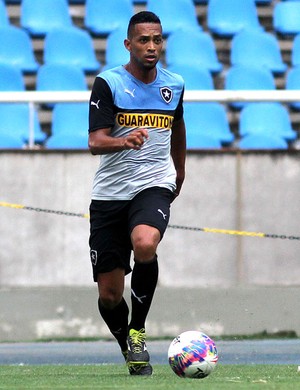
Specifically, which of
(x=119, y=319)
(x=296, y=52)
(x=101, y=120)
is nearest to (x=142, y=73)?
(x=101, y=120)

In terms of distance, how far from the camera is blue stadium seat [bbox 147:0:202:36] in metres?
15.6

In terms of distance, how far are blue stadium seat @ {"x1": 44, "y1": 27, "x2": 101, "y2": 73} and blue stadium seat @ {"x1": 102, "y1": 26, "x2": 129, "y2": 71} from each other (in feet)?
0.65

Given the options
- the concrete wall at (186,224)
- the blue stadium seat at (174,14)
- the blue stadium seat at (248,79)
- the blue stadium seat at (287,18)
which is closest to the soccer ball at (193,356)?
the concrete wall at (186,224)

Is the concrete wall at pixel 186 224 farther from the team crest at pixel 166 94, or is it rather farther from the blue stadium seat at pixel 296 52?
the team crest at pixel 166 94

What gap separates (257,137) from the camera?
1262cm

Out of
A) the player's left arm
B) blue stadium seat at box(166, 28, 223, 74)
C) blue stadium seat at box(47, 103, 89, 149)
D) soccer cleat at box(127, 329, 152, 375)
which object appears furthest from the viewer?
blue stadium seat at box(166, 28, 223, 74)

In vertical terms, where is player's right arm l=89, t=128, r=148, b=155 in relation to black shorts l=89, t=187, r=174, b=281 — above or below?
above

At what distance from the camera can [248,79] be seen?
48.1 ft

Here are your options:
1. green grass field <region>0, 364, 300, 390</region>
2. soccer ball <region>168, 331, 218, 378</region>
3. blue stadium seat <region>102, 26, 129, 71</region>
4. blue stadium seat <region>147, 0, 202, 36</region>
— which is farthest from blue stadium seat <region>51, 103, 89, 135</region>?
soccer ball <region>168, 331, 218, 378</region>

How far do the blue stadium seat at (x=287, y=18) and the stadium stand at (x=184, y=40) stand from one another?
63 millimetres

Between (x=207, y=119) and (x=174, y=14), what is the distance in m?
3.77

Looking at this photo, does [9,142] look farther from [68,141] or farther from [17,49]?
[17,49]

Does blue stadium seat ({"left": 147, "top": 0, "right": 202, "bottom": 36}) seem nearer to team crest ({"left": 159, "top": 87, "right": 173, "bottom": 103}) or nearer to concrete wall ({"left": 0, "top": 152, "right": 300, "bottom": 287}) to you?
concrete wall ({"left": 0, "top": 152, "right": 300, "bottom": 287})

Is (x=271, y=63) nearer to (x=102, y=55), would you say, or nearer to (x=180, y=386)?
(x=102, y=55)
